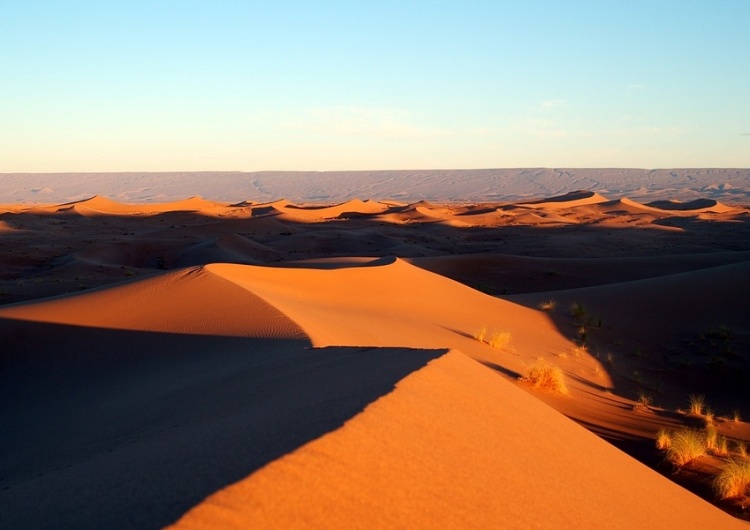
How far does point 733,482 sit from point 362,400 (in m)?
3.21

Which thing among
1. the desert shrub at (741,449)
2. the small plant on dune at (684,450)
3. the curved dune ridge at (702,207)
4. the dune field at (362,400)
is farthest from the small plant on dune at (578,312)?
the curved dune ridge at (702,207)

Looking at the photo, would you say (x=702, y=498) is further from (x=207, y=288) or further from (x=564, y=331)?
(x=564, y=331)

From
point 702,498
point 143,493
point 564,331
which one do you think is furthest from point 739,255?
point 143,493

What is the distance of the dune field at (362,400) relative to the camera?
356cm

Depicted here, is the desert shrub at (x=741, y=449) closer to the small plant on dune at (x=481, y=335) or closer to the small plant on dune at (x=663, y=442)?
the small plant on dune at (x=663, y=442)

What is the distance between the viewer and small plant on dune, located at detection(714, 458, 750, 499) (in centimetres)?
560

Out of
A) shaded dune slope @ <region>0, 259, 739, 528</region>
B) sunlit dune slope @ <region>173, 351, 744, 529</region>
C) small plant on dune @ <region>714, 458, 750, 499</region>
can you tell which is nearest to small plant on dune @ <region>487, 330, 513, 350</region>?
shaded dune slope @ <region>0, 259, 739, 528</region>

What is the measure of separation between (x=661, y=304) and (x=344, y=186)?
7181 inches

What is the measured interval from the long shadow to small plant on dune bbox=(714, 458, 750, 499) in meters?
2.63

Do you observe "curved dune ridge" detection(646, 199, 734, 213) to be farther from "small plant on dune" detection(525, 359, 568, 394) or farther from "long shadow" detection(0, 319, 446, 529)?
"long shadow" detection(0, 319, 446, 529)

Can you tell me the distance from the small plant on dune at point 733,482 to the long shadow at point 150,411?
2627mm

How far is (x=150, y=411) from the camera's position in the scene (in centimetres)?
A: 657

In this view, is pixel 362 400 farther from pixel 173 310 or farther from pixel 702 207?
pixel 702 207

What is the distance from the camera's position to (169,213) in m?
58.7
